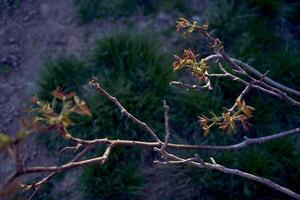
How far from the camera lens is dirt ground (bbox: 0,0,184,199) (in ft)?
11.7

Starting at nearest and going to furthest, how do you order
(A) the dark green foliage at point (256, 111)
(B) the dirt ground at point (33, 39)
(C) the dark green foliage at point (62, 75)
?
1. (A) the dark green foliage at point (256, 111)
2. (C) the dark green foliage at point (62, 75)
3. (B) the dirt ground at point (33, 39)

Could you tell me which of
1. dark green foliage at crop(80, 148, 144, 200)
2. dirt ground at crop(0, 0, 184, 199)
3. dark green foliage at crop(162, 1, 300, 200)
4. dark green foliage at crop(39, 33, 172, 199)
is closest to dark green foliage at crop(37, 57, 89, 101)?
dark green foliage at crop(39, 33, 172, 199)

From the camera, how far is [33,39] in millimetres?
3824

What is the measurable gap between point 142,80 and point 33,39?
1.01 metres

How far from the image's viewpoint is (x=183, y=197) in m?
3.05

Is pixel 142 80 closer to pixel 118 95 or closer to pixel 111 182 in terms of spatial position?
pixel 118 95

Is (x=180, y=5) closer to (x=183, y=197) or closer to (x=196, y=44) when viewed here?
(x=196, y=44)

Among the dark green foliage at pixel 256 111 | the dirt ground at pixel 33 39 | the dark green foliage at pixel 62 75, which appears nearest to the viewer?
the dark green foliage at pixel 256 111

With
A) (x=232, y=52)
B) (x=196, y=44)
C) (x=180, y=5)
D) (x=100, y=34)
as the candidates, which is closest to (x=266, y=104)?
(x=232, y=52)

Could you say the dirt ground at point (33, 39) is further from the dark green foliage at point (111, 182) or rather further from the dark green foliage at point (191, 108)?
the dark green foliage at point (111, 182)

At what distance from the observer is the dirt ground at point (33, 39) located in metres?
3.55

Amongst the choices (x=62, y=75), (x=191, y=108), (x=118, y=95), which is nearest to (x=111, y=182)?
(x=118, y=95)

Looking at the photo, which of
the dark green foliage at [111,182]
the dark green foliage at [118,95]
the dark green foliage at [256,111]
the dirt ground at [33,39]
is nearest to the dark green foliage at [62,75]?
the dark green foliage at [118,95]

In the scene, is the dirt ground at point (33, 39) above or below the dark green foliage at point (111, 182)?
above
